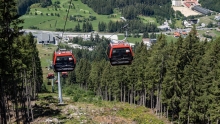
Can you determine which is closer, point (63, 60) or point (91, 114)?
point (63, 60)

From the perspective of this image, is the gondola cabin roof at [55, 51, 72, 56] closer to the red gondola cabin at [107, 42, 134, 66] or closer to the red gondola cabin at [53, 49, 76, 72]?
the red gondola cabin at [53, 49, 76, 72]

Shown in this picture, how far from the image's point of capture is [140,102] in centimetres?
6197

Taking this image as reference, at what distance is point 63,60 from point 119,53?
6.11 m

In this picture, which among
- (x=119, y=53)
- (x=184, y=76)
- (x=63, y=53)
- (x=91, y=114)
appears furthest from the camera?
(x=184, y=76)

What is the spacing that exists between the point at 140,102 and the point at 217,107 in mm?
25627

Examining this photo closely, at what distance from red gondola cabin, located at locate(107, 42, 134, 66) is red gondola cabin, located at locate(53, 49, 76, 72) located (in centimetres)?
435

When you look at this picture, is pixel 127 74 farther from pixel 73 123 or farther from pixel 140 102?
pixel 73 123

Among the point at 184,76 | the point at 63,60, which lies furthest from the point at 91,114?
the point at 63,60

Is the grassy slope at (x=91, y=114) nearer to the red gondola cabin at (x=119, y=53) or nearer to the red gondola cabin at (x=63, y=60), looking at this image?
the red gondola cabin at (x=63, y=60)

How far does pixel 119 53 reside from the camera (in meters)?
26.1

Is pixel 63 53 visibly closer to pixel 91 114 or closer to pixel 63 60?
pixel 63 60

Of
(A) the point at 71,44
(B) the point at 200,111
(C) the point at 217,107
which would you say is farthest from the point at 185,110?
(A) the point at 71,44

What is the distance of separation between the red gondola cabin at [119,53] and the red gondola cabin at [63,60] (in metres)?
4.35

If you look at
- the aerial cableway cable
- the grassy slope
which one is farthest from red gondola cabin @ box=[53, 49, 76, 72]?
the grassy slope
